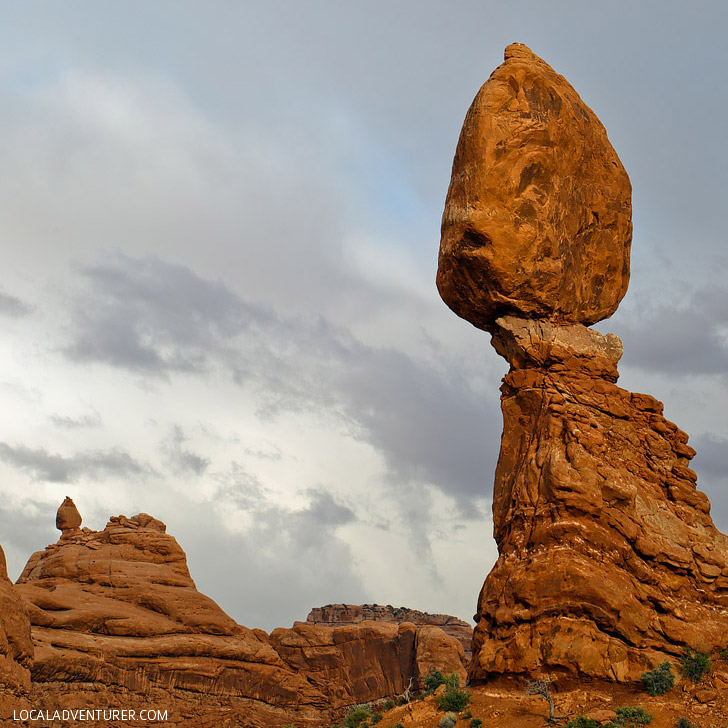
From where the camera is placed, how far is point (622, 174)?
2406 centimetres

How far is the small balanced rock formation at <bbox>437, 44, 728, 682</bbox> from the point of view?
17250 mm

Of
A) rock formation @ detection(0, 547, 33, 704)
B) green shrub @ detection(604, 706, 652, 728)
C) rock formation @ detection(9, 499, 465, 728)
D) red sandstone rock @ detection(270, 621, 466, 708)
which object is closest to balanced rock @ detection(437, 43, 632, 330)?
green shrub @ detection(604, 706, 652, 728)

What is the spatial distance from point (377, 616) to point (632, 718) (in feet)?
255

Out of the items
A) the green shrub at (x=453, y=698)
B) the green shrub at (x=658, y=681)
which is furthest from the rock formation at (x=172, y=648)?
the green shrub at (x=658, y=681)

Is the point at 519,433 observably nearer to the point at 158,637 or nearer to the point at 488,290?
the point at 488,290

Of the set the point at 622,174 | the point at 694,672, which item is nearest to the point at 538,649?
the point at 694,672

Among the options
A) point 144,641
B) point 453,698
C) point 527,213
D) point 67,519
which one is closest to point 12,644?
point 453,698

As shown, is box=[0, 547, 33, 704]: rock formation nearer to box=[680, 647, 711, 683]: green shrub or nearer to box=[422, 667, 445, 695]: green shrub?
box=[422, 667, 445, 695]: green shrub

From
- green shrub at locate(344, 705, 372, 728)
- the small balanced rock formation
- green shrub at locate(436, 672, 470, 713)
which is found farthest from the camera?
green shrub at locate(344, 705, 372, 728)

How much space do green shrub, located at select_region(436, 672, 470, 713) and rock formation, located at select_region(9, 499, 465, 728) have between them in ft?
91.5

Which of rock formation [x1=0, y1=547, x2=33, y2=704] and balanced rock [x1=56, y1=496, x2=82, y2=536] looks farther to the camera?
balanced rock [x1=56, y1=496, x2=82, y2=536]

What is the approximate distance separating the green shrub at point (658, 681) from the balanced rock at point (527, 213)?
9.08 metres

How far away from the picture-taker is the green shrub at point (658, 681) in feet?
53.3

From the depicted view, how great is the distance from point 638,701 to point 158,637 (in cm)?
4028
